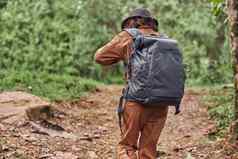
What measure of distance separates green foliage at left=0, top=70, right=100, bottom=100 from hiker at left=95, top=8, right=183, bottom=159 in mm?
6389

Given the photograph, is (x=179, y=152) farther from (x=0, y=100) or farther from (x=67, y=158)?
(x=0, y=100)

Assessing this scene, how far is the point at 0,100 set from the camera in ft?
33.0

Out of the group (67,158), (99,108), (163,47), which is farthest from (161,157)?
(99,108)

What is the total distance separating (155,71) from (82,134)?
3.97 m

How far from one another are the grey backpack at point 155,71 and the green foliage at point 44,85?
6672 millimetres


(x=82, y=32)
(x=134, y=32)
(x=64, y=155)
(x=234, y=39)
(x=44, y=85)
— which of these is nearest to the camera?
(x=134, y=32)

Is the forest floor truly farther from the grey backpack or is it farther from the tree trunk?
the grey backpack

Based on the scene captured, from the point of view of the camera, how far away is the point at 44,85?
1350 cm

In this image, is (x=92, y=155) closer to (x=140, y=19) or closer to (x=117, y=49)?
(x=117, y=49)

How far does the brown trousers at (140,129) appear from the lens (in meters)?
6.08

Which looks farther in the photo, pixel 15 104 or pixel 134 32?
pixel 15 104

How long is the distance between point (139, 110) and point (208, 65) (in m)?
14.9


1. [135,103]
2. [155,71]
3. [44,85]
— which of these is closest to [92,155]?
[135,103]

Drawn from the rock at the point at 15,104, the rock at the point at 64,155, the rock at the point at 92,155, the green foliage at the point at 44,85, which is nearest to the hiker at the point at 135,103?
the rock at the point at 64,155
